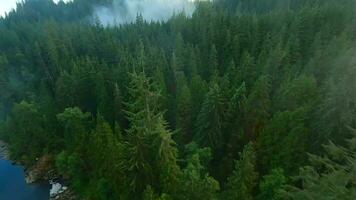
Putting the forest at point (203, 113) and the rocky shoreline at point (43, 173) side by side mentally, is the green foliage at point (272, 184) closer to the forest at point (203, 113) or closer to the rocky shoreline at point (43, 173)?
the forest at point (203, 113)

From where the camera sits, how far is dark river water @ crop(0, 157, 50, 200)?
2269 inches

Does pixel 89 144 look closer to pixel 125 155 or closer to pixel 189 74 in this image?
pixel 125 155

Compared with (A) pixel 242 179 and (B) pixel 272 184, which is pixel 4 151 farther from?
(B) pixel 272 184

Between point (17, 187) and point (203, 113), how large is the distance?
124 feet

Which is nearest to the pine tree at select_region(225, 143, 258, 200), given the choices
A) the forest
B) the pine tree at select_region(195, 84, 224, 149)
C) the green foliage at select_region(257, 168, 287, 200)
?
the forest

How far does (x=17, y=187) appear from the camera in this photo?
2389 inches

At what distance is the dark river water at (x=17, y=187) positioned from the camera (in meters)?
57.6

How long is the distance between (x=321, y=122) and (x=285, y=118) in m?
3.76

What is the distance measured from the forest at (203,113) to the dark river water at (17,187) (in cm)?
273

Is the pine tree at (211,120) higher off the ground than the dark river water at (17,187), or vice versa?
the pine tree at (211,120)

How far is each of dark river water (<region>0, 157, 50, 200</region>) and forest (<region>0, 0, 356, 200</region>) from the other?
2730 millimetres

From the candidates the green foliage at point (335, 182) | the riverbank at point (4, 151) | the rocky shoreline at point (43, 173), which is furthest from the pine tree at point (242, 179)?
the riverbank at point (4, 151)

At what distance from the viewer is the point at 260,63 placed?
57375mm

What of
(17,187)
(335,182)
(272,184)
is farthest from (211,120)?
(17,187)
